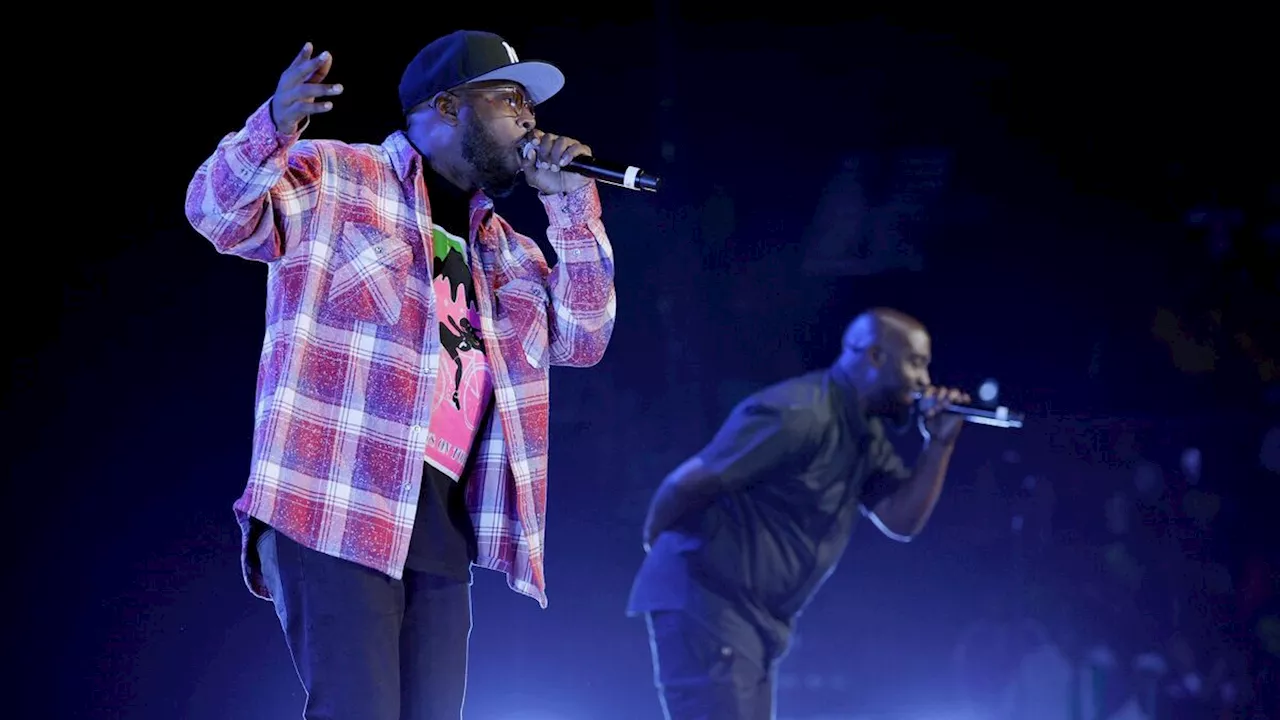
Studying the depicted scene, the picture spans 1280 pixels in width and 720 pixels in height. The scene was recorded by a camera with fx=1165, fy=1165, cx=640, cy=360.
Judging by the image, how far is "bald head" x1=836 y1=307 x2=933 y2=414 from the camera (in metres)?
3.34

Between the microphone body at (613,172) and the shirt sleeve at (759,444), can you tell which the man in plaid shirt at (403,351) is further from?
the shirt sleeve at (759,444)

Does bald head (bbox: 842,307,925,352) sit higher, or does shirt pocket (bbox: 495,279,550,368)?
bald head (bbox: 842,307,925,352)

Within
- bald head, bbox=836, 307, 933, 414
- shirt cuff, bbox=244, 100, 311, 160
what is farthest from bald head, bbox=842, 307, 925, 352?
shirt cuff, bbox=244, 100, 311, 160

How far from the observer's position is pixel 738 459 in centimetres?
306

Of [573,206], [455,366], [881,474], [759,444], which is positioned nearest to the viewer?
[455,366]

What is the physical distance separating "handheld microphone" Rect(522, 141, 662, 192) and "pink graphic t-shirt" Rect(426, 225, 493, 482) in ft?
0.71

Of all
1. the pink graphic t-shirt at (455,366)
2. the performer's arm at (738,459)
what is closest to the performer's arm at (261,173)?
the pink graphic t-shirt at (455,366)

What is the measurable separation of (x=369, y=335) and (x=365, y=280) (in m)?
0.07

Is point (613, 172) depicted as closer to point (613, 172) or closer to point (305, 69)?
point (613, 172)

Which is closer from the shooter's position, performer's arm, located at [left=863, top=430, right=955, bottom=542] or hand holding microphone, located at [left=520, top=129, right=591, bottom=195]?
hand holding microphone, located at [left=520, top=129, right=591, bottom=195]

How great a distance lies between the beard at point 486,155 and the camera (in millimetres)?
1740

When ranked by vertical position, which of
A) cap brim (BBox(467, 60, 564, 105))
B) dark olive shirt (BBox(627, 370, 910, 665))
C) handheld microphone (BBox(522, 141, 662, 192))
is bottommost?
dark olive shirt (BBox(627, 370, 910, 665))

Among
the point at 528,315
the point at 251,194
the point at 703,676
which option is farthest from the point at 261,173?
the point at 703,676

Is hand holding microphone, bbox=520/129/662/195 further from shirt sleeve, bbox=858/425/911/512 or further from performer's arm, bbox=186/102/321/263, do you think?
shirt sleeve, bbox=858/425/911/512
